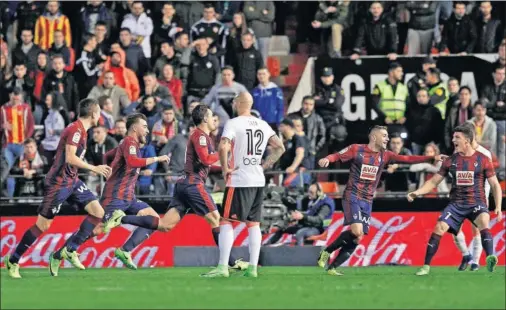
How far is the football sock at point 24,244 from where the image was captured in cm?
1825

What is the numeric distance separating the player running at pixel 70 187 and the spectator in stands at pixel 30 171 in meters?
7.23

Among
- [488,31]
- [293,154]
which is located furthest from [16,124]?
[488,31]

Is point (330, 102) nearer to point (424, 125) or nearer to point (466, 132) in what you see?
point (424, 125)

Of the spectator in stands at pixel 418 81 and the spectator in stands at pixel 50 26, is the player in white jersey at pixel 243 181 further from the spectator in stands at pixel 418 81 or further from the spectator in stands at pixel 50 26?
the spectator in stands at pixel 50 26

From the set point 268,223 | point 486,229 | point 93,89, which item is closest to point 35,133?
point 93,89

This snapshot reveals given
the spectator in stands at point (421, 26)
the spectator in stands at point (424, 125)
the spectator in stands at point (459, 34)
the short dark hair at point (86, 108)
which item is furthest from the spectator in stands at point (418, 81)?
the short dark hair at point (86, 108)

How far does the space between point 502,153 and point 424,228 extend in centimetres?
224

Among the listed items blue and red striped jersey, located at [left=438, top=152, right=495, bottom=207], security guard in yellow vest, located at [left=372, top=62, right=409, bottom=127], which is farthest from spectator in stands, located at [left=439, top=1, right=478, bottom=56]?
blue and red striped jersey, located at [left=438, top=152, right=495, bottom=207]

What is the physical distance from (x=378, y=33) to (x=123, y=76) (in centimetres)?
550

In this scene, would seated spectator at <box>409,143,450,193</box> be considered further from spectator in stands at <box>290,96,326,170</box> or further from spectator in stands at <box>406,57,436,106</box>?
spectator in stands at <box>290,96,326,170</box>

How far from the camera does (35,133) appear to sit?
2784 centimetres

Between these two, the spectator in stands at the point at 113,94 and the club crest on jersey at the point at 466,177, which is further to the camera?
the spectator in stands at the point at 113,94

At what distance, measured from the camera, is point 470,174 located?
19219mm

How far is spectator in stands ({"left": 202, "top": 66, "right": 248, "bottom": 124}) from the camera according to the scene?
26.8 meters
